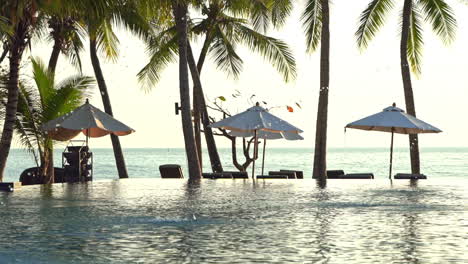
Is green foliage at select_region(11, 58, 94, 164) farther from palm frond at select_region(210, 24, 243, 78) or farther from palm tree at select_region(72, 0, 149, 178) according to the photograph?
palm frond at select_region(210, 24, 243, 78)

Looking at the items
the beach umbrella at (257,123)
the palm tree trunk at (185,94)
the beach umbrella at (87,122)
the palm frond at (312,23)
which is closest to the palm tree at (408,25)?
the palm frond at (312,23)

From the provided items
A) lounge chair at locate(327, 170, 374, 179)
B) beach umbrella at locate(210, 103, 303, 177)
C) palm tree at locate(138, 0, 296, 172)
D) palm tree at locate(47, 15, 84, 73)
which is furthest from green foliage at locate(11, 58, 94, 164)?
lounge chair at locate(327, 170, 374, 179)

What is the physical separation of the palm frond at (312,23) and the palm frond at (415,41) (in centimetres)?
369

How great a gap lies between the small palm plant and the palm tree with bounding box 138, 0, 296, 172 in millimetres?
5126

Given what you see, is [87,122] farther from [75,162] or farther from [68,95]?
[68,95]

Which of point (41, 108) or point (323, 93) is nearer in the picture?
point (41, 108)

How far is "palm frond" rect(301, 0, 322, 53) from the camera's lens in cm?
2575

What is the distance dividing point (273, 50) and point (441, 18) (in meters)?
5.63

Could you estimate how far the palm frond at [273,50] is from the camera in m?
29.3

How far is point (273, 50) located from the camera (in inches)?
1155

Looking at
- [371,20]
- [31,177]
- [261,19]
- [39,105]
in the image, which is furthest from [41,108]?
[371,20]

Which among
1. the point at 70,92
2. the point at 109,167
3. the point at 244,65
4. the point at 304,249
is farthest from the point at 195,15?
the point at 109,167

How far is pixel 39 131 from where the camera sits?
2386 cm

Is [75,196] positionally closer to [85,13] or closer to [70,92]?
[85,13]
